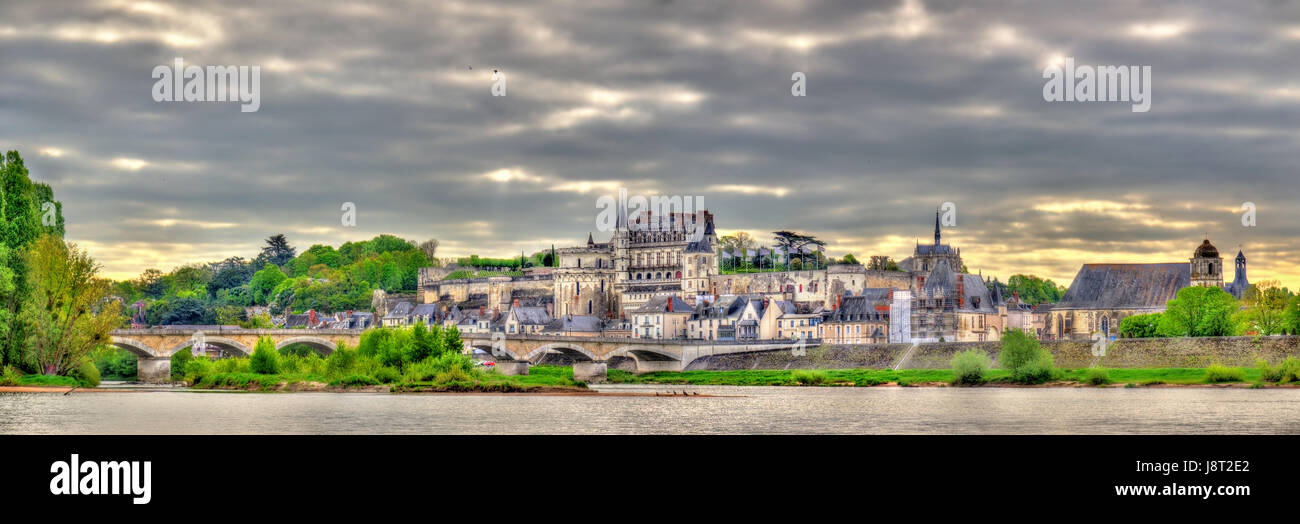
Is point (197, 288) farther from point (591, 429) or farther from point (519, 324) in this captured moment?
point (591, 429)

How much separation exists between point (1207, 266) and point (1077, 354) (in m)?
28.9

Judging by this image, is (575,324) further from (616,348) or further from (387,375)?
(387,375)

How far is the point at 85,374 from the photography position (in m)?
59.9

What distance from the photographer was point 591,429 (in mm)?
38344

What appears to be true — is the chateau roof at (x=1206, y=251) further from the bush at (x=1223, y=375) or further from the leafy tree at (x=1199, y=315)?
the bush at (x=1223, y=375)

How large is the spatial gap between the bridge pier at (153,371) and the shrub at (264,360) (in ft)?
25.7

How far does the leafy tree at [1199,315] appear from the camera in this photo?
7975 centimetres

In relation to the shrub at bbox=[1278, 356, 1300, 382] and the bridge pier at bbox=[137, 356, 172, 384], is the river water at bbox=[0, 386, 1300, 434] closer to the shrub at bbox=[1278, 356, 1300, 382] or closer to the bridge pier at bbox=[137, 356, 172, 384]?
the shrub at bbox=[1278, 356, 1300, 382]

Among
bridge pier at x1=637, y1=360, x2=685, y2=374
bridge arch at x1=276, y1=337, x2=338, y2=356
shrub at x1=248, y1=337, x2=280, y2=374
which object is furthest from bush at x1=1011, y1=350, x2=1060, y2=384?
bridge arch at x1=276, y1=337, x2=338, y2=356

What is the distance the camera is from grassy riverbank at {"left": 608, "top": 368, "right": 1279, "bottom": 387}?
70.8 metres

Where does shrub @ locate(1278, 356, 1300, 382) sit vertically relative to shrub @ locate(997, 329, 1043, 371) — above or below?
below

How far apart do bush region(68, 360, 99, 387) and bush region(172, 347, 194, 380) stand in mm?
18068

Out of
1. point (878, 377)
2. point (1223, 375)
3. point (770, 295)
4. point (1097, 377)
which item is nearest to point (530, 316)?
point (770, 295)

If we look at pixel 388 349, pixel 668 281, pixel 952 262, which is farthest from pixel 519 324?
pixel 388 349
